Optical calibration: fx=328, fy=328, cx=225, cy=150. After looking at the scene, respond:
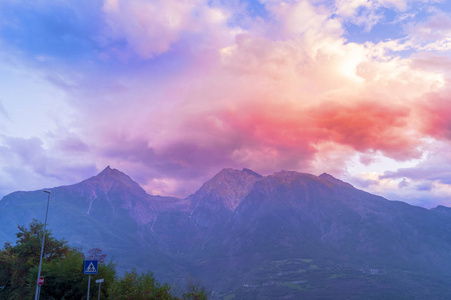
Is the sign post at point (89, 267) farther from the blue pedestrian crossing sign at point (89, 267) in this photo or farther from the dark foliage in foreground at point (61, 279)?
the dark foliage in foreground at point (61, 279)

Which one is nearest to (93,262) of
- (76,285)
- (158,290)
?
(158,290)

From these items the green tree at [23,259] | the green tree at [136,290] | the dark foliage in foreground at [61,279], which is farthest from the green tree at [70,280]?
the green tree at [23,259]

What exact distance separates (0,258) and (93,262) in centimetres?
3321

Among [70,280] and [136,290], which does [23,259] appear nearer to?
[70,280]

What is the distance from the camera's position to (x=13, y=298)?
46906mm

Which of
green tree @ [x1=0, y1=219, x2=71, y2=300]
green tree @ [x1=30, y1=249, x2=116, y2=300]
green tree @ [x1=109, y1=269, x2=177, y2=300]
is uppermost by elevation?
green tree @ [x1=0, y1=219, x2=71, y2=300]

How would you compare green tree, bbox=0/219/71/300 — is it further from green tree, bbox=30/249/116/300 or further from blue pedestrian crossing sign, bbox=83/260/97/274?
blue pedestrian crossing sign, bbox=83/260/97/274

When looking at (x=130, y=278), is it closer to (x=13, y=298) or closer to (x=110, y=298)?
(x=110, y=298)

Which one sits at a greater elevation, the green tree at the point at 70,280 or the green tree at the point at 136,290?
the green tree at the point at 70,280

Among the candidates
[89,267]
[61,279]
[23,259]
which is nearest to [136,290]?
[89,267]

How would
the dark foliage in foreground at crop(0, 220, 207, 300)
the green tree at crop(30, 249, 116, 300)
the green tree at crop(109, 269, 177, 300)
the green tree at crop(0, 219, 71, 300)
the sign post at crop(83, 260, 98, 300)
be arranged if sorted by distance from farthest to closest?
the green tree at crop(0, 219, 71, 300), the green tree at crop(30, 249, 116, 300), the dark foliage in foreground at crop(0, 220, 207, 300), the green tree at crop(109, 269, 177, 300), the sign post at crop(83, 260, 98, 300)

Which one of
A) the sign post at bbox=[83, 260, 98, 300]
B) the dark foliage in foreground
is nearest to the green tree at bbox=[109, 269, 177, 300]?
the dark foliage in foreground

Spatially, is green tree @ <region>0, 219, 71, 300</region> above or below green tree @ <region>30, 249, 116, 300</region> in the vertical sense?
above

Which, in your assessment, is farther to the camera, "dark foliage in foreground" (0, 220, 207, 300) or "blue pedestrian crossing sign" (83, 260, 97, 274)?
"dark foliage in foreground" (0, 220, 207, 300)
